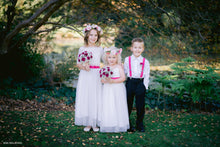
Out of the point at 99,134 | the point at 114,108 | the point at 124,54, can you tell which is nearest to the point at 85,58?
the point at 114,108

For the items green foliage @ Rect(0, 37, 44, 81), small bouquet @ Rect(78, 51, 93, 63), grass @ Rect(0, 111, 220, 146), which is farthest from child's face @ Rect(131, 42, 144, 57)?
green foliage @ Rect(0, 37, 44, 81)

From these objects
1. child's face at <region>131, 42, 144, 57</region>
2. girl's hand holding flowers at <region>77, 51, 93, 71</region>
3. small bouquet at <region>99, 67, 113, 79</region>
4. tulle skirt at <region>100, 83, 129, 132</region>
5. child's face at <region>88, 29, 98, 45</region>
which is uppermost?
child's face at <region>88, 29, 98, 45</region>

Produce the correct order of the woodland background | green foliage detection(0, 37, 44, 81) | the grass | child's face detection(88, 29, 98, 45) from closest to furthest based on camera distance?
the grass
the woodland background
child's face detection(88, 29, 98, 45)
green foliage detection(0, 37, 44, 81)

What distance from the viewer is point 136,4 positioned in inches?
218

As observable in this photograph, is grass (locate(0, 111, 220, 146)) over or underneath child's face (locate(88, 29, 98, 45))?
underneath

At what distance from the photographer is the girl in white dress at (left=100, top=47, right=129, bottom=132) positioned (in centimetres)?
370

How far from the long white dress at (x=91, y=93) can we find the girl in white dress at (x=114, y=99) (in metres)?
0.18

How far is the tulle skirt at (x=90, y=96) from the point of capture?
3.88 metres

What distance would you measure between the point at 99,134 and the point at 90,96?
0.75 metres

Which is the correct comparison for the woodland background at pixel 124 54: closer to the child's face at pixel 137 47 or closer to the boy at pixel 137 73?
the boy at pixel 137 73

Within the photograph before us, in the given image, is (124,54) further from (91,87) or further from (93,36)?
(91,87)

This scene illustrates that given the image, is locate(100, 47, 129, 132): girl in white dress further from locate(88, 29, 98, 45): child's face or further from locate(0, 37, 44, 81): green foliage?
locate(0, 37, 44, 81): green foliage

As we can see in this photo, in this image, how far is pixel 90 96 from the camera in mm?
3889

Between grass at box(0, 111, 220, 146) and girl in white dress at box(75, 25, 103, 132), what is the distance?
314 millimetres
